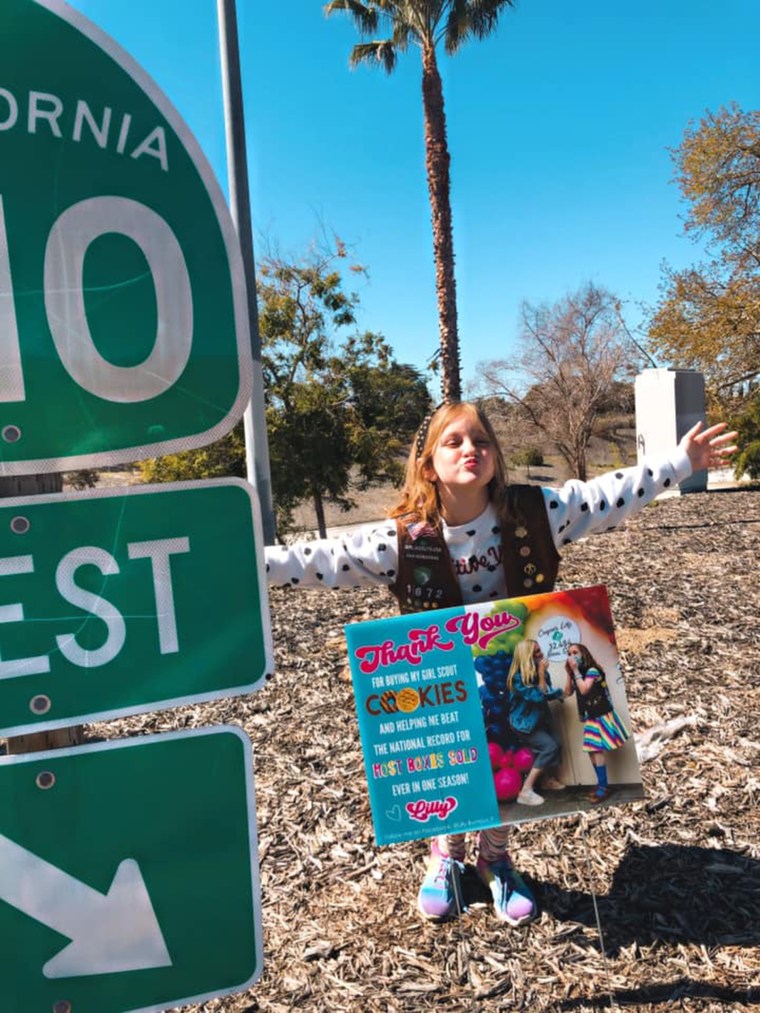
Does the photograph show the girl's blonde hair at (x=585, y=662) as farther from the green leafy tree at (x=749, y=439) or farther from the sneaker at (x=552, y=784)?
the green leafy tree at (x=749, y=439)

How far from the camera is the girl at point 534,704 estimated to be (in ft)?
7.39

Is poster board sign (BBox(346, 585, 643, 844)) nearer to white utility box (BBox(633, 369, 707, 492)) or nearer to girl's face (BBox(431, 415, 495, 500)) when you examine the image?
girl's face (BBox(431, 415, 495, 500))

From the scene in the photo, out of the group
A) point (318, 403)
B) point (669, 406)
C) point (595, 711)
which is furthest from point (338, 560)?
point (669, 406)

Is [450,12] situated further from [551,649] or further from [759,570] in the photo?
[551,649]

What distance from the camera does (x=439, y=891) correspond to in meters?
2.58

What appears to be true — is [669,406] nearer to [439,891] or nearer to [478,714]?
[439,891]

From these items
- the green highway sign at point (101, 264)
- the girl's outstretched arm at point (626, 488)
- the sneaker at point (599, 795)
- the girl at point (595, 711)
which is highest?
the green highway sign at point (101, 264)

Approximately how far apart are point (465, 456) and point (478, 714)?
787mm

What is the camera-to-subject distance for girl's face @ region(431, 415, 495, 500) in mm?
2418

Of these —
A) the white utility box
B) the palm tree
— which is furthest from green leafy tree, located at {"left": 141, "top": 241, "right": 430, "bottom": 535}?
the white utility box

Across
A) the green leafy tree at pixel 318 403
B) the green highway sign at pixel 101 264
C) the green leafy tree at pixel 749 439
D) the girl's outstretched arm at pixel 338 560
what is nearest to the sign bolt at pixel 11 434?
the green highway sign at pixel 101 264

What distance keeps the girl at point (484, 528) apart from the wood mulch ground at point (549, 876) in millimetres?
199

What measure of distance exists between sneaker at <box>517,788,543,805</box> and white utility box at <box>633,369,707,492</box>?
14.8 meters

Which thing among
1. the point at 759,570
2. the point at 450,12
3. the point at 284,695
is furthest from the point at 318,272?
the point at 284,695
